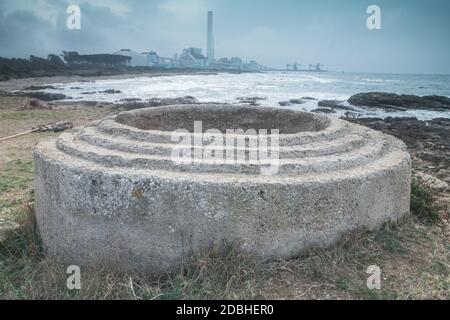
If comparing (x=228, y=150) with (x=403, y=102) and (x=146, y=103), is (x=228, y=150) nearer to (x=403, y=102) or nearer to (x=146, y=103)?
(x=146, y=103)

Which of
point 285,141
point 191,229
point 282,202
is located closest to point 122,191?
point 191,229

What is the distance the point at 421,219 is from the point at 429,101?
2284 centimetres

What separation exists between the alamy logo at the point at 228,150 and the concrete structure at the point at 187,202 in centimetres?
6

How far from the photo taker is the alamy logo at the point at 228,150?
11.8ft

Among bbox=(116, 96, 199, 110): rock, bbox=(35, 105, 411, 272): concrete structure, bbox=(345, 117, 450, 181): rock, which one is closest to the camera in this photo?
bbox=(35, 105, 411, 272): concrete structure

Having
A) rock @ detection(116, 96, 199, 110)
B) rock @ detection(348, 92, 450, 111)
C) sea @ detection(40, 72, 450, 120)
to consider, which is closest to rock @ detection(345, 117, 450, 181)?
sea @ detection(40, 72, 450, 120)

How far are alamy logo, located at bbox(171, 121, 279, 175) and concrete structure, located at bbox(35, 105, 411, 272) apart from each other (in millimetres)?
57

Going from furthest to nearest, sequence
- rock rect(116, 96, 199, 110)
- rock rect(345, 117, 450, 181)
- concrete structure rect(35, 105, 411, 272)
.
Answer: rock rect(116, 96, 199, 110) < rock rect(345, 117, 450, 181) < concrete structure rect(35, 105, 411, 272)

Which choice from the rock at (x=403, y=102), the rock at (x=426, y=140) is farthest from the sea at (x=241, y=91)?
the rock at (x=426, y=140)

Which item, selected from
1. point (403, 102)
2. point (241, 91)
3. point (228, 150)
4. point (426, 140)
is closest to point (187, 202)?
point (228, 150)

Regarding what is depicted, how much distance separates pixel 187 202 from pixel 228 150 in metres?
0.77

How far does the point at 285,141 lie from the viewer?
414 centimetres

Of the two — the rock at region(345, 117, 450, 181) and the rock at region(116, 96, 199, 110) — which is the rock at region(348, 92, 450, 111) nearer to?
the rock at region(345, 117, 450, 181)

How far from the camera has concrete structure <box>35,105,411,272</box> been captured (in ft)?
10.8
